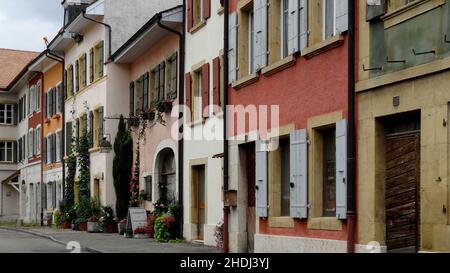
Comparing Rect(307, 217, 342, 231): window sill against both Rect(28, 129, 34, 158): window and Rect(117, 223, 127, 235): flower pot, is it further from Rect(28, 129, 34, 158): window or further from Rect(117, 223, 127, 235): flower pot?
Rect(28, 129, 34, 158): window

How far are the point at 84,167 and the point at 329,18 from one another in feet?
78.6

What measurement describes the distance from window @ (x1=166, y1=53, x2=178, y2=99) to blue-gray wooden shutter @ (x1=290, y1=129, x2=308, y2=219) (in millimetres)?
10923

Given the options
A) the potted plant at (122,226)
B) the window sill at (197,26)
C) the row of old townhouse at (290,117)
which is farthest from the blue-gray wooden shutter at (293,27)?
the potted plant at (122,226)

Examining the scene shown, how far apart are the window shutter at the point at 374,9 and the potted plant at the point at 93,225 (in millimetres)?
22241

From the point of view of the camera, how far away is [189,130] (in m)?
25.7

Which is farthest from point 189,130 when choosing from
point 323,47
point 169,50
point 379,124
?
point 379,124

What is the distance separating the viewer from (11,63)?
221 feet

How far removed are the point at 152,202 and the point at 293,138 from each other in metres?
13.8

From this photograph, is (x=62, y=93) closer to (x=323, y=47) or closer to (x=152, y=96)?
(x=152, y=96)

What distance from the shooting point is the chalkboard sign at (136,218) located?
1131 inches

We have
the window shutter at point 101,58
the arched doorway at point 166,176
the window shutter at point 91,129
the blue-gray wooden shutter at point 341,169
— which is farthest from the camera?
the window shutter at point 91,129

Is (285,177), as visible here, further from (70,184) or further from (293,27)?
(70,184)

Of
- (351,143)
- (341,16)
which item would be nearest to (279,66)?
(341,16)

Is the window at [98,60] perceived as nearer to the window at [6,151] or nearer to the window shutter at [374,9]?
the window shutter at [374,9]
